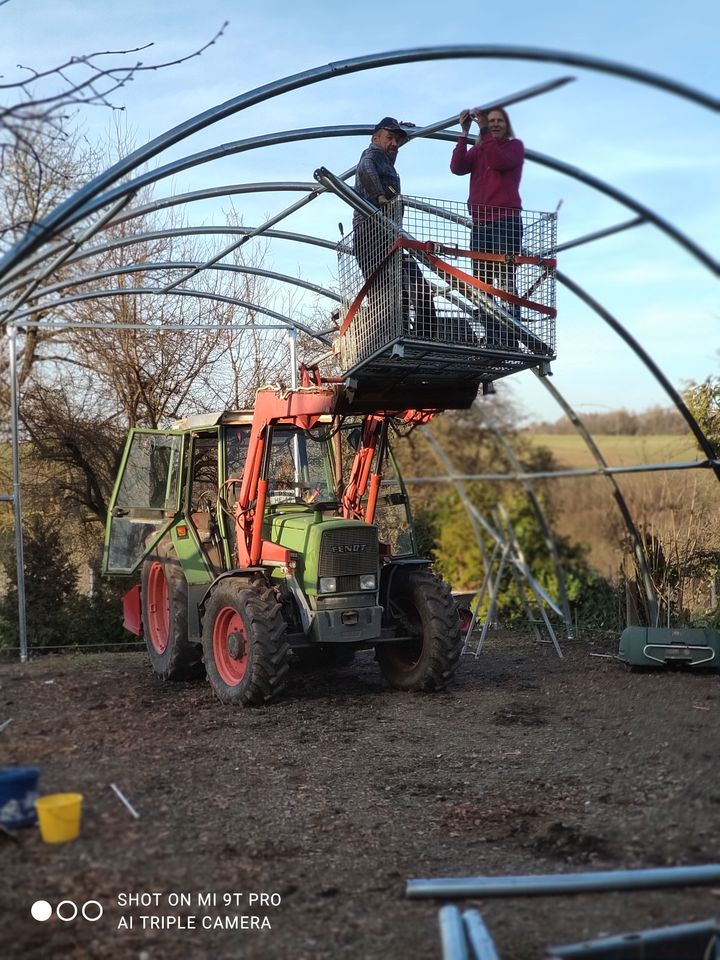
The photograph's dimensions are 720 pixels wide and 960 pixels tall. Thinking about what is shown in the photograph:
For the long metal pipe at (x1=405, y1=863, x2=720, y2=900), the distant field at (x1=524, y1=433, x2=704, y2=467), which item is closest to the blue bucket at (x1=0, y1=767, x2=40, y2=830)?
the long metal pipe at (x1=405, y1=863, x2=720, y2=900)

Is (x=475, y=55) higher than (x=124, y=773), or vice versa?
(x=475, y=55)

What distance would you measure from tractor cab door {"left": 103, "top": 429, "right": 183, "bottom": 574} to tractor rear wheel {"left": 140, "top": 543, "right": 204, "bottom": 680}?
207mm

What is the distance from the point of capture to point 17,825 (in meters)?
4.47

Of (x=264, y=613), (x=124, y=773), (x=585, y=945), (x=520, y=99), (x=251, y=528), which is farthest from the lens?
(x=251, y=528)

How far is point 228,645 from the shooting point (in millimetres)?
7930

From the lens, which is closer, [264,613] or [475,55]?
[475,55]

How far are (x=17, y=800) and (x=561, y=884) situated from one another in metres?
2.39

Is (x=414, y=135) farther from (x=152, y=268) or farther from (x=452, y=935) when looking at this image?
(x=452, y=935)

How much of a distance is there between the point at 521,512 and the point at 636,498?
1.51 m

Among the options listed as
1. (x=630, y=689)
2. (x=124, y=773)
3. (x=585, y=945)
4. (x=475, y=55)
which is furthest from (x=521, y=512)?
(x=585, y=945)

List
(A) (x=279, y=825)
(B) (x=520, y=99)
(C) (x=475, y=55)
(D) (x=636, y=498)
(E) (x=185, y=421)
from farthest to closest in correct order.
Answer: (D) (x=636, y=498), (E) (x=185, y=421), (A) (x=279, y=825), (B) (x=520, y=99), (C) (x=475, y=55)

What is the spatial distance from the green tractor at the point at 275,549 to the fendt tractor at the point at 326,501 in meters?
0.02

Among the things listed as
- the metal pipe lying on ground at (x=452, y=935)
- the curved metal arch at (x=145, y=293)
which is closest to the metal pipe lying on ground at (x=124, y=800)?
the metal pipe lying on ground at (x=452, y=935)

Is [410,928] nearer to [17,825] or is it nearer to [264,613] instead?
[17,825]
